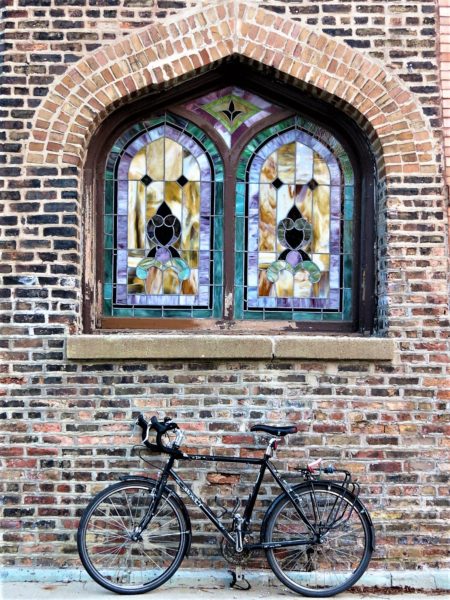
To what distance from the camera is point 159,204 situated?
6.29 meters

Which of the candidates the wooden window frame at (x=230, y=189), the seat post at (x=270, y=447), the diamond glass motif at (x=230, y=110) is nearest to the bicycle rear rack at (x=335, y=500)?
the seat post at (x=270, y=447)

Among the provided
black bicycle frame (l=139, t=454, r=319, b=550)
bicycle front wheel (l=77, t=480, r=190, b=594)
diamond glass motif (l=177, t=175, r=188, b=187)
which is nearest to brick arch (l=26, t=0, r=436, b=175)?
diamond glass motif (l=177, t=175, r=188, b=187)

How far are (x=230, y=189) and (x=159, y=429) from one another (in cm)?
195

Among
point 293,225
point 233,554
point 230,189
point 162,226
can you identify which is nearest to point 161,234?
point 162,226

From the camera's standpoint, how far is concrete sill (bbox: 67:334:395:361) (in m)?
5.82

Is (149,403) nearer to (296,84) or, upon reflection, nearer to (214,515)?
(214,515)

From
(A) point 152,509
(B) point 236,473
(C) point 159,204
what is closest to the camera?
(A) point 152,509

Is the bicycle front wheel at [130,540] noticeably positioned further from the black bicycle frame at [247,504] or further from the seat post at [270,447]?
the seat post at [270,447]

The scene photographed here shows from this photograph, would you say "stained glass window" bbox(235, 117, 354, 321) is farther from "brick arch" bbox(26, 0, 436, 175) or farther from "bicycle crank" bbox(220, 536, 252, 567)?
"bicycle crank" bbox(220, 536, 252, 567)

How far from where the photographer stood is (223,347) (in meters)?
5.84

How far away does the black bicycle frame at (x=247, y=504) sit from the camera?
5.48m

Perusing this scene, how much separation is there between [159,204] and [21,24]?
65.5 inches

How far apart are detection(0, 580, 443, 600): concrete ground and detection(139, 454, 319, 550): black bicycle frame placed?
1.13 ft

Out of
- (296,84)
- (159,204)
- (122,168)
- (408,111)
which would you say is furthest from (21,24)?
(408,111)
